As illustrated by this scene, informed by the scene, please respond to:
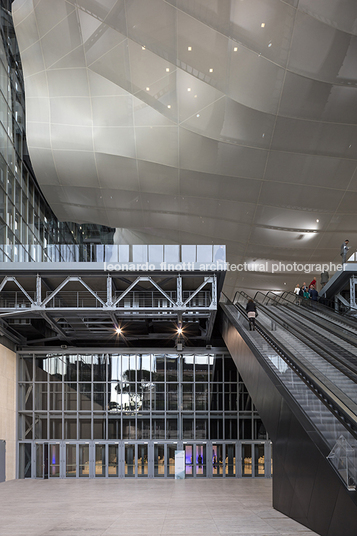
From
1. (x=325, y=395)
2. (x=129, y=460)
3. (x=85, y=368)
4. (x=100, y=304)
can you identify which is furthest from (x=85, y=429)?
(x=325, y=395)

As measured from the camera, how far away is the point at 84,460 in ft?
108

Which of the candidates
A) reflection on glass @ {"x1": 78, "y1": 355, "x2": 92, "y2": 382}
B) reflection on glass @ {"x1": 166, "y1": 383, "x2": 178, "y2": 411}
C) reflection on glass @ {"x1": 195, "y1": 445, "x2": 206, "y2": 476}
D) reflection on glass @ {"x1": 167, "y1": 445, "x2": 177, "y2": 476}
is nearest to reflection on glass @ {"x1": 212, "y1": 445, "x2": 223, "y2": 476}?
reflection on glass @ {"x1": 195, "y1": 445, "x2": 206, "y2": 476}

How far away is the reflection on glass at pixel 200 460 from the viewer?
107 feet

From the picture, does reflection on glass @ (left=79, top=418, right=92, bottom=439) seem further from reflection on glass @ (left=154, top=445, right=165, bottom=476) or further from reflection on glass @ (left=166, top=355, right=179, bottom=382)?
reflection on glass @ (left=166, top=355, right=179, bottom=382)

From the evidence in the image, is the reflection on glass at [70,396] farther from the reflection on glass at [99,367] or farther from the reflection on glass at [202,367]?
the reflection on glass at [202,367]

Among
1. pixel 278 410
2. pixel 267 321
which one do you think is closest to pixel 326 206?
pixel 267 321

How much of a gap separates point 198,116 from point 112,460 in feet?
72.2

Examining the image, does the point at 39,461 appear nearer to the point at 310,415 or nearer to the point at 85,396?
the point at 85,396

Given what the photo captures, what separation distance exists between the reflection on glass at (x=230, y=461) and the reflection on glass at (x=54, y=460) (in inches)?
431

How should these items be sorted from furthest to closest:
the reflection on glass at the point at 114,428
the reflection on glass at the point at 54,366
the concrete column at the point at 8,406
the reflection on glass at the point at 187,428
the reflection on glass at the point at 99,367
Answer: the reflection on glass at the point at 54,366 < the reflection on glass at the point at 99,367 < the reflection on glass at the point at 187,428 < the reflection on glass at the point at 114,428 < the concrete column at the point at 8,406

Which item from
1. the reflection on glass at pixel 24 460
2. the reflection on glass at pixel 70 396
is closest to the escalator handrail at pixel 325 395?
the reflection on glass at pixel 70 396

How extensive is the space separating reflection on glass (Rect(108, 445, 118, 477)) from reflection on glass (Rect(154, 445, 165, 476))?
253cm

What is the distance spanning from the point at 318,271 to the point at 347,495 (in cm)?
2942

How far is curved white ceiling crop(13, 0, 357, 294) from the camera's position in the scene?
79.6 feet
